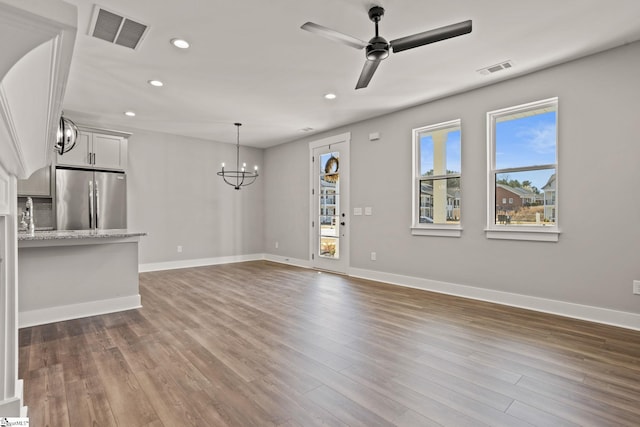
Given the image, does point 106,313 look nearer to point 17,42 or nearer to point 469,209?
point 17,42

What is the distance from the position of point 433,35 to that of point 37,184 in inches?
223

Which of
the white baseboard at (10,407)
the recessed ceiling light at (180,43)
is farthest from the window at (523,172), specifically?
the white baseboard at (10,407)

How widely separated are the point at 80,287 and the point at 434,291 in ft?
14.2

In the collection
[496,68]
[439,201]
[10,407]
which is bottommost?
[10,407]

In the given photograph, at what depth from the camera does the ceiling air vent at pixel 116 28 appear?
2.64 meters

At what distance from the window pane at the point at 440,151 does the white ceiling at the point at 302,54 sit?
0.57 metres


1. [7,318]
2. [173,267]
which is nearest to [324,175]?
[173,267]

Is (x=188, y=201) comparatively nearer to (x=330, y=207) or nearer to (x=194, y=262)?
(x=194, y=262)

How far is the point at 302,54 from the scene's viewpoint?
130 inches

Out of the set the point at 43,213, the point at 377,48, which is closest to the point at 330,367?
the point at 377,48

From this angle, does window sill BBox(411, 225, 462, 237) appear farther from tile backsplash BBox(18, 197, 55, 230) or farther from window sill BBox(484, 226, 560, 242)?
tile backsplash BBox(18, 197, 55, 230)

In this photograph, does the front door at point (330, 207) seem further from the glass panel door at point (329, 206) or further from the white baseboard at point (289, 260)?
the white baseboard at point (289, 260)

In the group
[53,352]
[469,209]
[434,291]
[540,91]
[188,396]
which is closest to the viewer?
[188,396]

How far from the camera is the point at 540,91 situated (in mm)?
3689
